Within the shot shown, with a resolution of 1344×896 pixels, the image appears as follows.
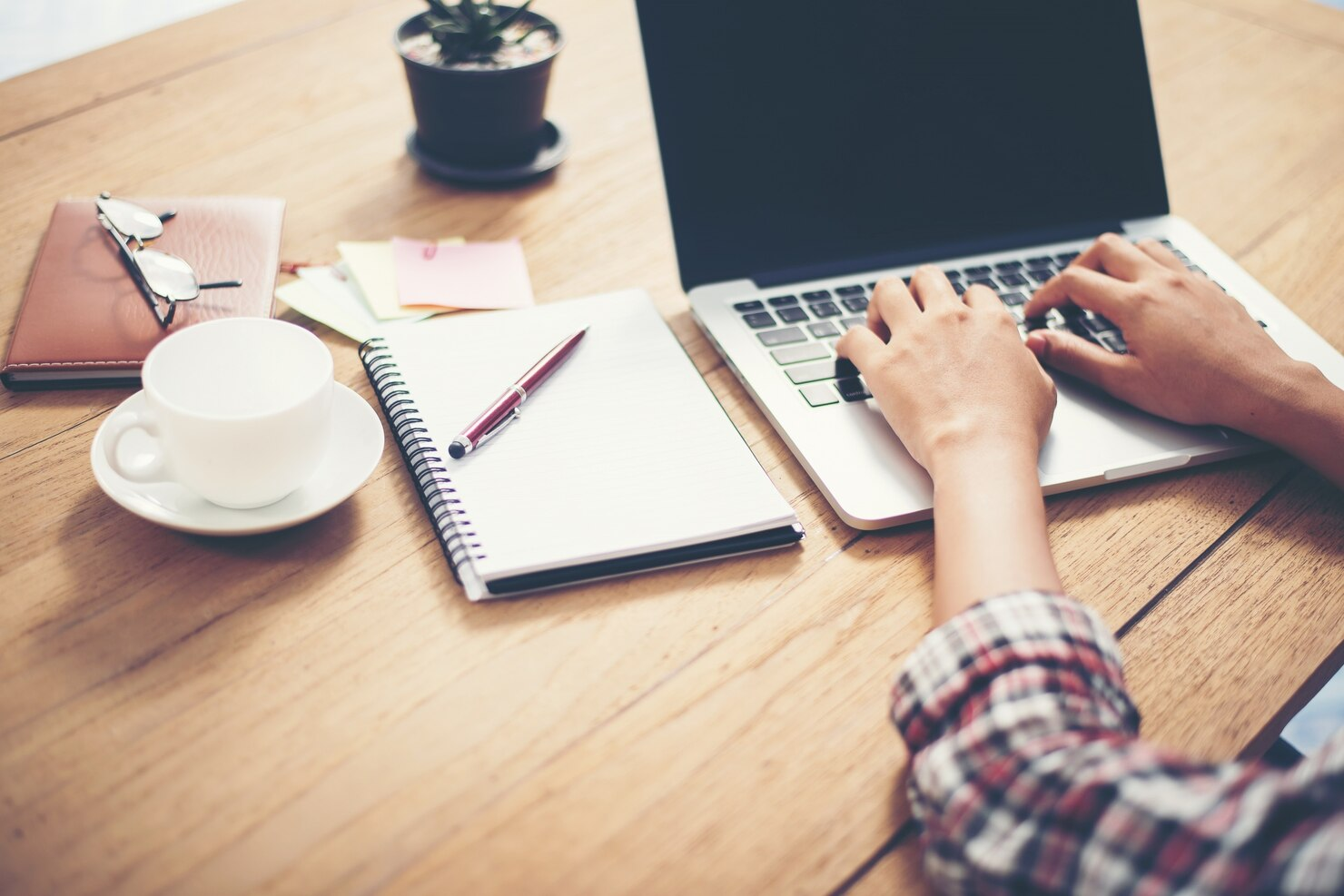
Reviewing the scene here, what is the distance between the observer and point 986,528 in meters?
0.60

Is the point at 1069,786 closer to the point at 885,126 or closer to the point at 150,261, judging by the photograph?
the point at 885,126

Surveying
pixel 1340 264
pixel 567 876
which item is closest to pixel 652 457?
pixel 567 876

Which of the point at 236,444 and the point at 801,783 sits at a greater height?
the point at 236,444

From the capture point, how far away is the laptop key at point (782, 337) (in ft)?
2.56

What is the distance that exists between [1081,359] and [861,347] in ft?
0.60

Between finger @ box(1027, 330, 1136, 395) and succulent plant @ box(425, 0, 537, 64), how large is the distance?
563 mm

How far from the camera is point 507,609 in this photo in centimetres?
59

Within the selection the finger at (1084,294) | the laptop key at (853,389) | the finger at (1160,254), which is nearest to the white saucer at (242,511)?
the laptop key at (853,389)

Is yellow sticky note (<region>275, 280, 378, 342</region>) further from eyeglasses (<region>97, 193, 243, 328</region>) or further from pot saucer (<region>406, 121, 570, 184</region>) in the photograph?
pot saucer (<region>406, 121, 570, 184</region>)

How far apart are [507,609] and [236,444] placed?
0.18 meters

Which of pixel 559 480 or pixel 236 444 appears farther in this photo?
pixel 559 480

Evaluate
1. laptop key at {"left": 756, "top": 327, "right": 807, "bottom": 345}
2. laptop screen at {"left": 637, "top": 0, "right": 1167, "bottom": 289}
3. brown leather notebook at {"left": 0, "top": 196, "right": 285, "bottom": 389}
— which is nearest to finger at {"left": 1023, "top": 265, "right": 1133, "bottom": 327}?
laptop screen at {"left": 637, "top": 0, "right": 1167, "bottom": 289}

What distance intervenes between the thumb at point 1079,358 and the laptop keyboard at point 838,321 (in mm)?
38

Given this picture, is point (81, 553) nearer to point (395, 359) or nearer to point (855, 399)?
point (395, 359)
